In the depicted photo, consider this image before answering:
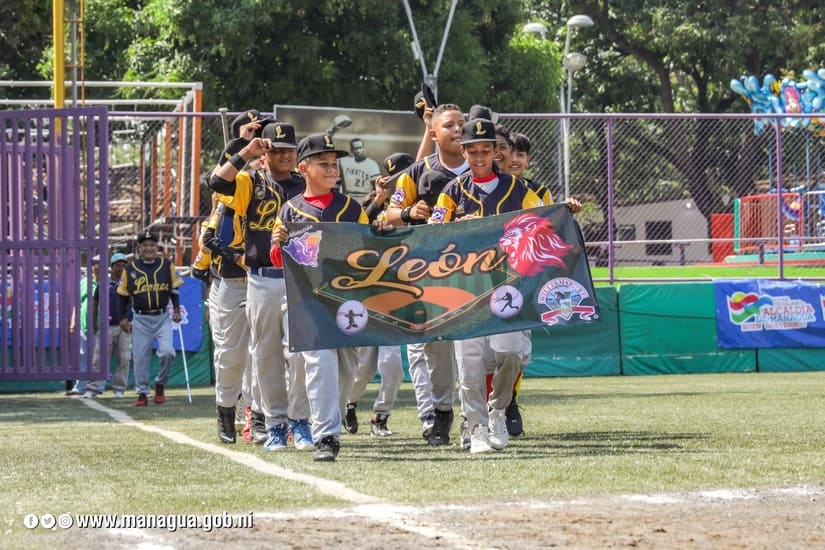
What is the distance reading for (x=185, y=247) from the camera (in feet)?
63.0

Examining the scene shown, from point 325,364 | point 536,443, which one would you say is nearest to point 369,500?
point 325,364

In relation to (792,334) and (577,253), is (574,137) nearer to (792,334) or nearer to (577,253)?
(792,334)

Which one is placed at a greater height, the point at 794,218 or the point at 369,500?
the point at 794,218

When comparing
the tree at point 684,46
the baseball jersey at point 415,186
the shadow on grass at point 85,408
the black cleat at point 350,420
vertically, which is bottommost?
the shadow on grass at point 85,408

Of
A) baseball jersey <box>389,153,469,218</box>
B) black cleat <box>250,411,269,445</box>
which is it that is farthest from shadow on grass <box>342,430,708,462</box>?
baseball jersey <box>389,153,469,218</box>

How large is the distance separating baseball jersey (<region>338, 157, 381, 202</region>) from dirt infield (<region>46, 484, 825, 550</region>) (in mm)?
13738

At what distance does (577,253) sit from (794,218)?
14.3m

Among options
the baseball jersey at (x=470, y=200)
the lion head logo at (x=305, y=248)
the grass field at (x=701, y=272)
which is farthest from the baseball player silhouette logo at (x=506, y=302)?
the grass field at (x=701, y=272)

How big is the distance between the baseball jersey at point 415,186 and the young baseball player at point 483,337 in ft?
0.80

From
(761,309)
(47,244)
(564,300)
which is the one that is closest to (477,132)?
(564,300)

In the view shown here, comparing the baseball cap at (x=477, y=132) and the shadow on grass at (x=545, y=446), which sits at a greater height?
the baseball cap at (x=477, y=132)

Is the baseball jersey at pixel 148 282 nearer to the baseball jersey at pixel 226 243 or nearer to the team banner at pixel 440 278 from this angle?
the baseball jersey at pixel 226 243

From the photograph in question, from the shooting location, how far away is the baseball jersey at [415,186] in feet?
30.2

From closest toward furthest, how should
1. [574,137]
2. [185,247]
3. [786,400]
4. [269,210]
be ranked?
[269,210]
[786,400]
[185,247]
[574,137]
